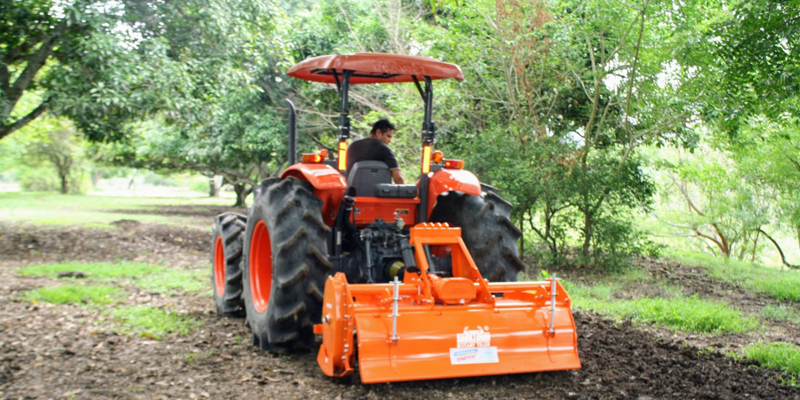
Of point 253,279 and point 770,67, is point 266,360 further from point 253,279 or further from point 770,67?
point 770,67

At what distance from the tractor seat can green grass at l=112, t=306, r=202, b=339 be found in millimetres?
1895

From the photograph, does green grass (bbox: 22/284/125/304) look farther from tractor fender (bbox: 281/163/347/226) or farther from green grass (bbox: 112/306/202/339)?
tractor fender (bbox: 281/163/347/226)

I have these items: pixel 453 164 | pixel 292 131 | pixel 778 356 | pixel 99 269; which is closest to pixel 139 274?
pixel 99 269

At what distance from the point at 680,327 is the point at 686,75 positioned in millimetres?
3373

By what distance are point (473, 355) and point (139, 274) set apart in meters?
6.11

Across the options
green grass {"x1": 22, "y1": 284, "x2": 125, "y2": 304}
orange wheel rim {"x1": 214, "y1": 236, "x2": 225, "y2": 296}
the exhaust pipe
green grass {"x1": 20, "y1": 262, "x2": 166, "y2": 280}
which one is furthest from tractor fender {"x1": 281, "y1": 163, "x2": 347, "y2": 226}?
green grass {"x1": 20, "y1": 262, "x2": 166, "y2": 280}

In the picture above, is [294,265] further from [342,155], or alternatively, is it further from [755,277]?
[755,277]

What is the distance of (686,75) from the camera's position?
26.4 ft

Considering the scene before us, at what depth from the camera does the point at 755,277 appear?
949 cm

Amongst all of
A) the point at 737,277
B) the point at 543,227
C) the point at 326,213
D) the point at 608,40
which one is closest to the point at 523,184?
the point at 543,227

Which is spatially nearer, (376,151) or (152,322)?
(376,151)

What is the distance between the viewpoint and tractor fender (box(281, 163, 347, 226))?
4.80 meters

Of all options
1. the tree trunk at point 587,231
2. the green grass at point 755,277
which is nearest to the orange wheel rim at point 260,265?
the tree trunk at point 587,231

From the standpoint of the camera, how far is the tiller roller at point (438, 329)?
13.3 feet
